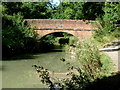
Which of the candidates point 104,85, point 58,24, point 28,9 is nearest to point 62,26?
point 58,24

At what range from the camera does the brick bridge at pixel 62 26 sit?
71.7 ft

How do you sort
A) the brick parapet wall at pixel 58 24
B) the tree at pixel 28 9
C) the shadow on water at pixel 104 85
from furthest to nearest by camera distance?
the tree at pixel 28 9 → the brick parapet wall at pixel 58 24 → the shadow on water at pixel 104 85

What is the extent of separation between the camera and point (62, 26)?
871 inches

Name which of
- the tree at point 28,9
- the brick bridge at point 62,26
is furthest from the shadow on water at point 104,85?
the tree at point 28,9

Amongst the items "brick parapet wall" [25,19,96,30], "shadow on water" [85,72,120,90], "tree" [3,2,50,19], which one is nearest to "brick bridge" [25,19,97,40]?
"brick parapet wall" [25,19,96,30]

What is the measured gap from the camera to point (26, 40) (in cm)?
2033

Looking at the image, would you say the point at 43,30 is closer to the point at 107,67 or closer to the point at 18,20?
the point at 18,20

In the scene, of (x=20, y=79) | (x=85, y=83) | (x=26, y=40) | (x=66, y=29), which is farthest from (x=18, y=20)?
(x=85, y=83)

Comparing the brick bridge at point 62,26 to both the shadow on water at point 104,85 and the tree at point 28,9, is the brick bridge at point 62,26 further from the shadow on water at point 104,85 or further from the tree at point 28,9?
the shadow on water at point 104,85

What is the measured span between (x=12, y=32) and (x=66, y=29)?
544 centimetres

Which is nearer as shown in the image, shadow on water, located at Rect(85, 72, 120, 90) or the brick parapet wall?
shadow on water, located at Rect(85, 72, 120, 90)

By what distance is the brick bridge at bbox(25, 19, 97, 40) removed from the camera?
21.8 m

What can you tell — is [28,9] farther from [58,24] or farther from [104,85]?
[104,85]

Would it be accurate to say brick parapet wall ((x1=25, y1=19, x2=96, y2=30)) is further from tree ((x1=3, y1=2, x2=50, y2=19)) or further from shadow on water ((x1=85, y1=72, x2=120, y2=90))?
shadow on water ((x1=85, y1=72, x2=120, y2=90))
